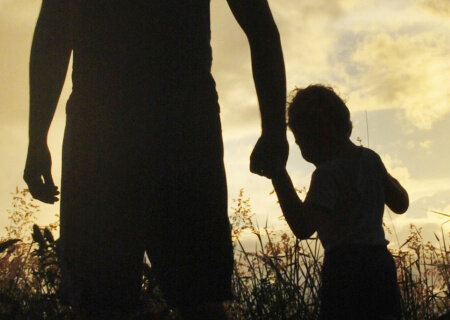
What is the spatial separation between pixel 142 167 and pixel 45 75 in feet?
2.05

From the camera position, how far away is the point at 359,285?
2438 mm

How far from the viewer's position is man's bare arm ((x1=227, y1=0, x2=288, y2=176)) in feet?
6.94

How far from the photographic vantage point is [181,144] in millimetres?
1948

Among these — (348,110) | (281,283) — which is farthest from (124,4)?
(281,283)

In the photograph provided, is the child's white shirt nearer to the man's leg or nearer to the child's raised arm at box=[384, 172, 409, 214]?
the child's raised arm at box=[384, 172, 409, 214]

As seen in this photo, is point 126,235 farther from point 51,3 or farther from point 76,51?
point 51,3

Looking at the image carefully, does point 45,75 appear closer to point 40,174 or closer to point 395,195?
point 40,174

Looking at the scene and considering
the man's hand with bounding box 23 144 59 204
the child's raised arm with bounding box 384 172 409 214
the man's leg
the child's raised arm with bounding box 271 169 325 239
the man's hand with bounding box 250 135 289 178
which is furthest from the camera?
the child's raised arm with bounding box 384 172 409 214

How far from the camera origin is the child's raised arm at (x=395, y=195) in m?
2.70

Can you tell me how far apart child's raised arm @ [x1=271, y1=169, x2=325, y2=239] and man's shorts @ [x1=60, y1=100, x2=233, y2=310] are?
0.34 metres

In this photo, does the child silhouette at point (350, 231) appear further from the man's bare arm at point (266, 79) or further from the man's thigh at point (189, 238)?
the man's thigh at point (189, 238)

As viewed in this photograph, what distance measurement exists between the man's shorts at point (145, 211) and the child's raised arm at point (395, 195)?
999mm

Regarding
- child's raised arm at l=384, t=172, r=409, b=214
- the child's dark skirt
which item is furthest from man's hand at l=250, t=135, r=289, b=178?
child's raised arm at l=384, t=172, r=409, b=214

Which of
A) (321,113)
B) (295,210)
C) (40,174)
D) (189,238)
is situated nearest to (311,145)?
(321,113)
